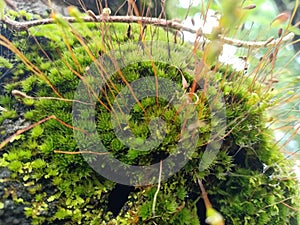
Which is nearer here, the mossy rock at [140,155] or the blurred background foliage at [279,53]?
the mossy rock at [140,155]

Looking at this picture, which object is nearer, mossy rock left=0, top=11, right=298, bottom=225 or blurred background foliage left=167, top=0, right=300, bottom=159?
mossy rock left=0, top=11, right=298, bottom=225

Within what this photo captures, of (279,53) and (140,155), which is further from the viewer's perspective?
(279,53)

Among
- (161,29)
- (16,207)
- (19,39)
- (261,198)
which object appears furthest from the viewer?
(161,29)

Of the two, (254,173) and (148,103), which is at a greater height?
(148,103)

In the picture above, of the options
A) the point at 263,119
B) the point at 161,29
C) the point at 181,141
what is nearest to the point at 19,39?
the point at 161,29

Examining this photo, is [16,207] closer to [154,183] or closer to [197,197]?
[154,183]

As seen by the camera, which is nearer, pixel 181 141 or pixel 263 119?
pixel 181 141

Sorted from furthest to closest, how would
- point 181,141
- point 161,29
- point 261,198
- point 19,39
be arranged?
point 161,29, point 19,39, point 261,198, point 181,141

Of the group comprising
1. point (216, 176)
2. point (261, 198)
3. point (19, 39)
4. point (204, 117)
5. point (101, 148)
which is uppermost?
point (19, 39)
